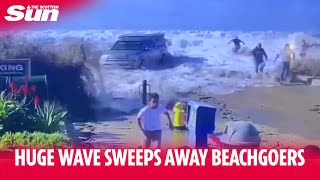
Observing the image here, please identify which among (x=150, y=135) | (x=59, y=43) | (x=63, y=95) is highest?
(x=59, y=43)

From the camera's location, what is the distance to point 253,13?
3.45 meters

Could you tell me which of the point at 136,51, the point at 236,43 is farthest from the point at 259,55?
the point at 136,51

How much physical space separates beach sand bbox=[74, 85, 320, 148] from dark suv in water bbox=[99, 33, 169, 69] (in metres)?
0.28

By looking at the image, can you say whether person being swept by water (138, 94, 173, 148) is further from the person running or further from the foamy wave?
the person running

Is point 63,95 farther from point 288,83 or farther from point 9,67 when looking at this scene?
point 288,83

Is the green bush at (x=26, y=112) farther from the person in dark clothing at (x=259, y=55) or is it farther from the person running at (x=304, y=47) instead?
the person running at (x=304, y=47)

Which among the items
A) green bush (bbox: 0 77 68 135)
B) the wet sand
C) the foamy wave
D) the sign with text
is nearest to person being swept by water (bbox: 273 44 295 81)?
the foamy wave

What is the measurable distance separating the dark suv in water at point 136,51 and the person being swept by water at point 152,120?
0.64 ft

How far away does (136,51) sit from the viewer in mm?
3455

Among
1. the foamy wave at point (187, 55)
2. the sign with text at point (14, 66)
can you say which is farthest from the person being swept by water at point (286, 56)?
the sign with text at point (14, 66)

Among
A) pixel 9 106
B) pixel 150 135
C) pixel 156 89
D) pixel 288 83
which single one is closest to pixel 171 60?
pixel 156 89

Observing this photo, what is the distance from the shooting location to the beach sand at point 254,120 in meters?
3.49

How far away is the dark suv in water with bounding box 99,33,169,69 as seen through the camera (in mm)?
3441

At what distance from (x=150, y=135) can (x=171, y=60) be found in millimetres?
413
